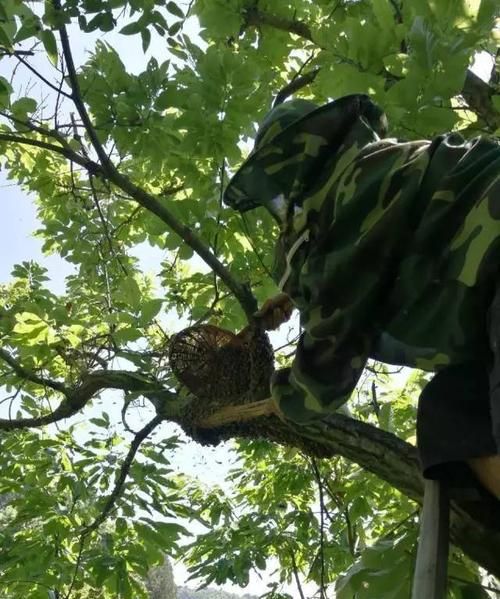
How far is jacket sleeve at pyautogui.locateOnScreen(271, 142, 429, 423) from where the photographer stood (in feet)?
3.44

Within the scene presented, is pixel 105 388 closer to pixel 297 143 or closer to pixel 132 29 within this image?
pixel 132 29

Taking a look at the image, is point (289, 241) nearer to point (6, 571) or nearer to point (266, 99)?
point (266, 99)

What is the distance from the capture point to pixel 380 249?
3.46ft

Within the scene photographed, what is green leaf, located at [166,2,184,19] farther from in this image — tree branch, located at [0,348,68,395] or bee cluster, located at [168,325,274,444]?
tree branch, located at [0,348,68,395]

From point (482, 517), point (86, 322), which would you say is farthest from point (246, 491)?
point (482, 517)

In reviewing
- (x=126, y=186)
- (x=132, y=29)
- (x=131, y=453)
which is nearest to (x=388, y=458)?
(x=131, y=453)

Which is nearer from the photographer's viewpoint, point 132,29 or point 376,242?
point 376,242

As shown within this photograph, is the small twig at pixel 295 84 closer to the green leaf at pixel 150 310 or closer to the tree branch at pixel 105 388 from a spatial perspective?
the green leaf at pixel 150 310

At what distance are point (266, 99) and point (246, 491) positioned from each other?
94.8 inches

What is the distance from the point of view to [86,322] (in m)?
3.29

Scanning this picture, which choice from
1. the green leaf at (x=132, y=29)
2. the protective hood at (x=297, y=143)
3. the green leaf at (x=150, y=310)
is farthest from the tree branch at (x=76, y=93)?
the protective hood at (x=297, y=143)

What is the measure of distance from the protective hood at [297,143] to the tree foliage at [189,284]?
0.44 meters

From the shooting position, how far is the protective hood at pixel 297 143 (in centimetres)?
127

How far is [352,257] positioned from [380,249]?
0.04 meters
